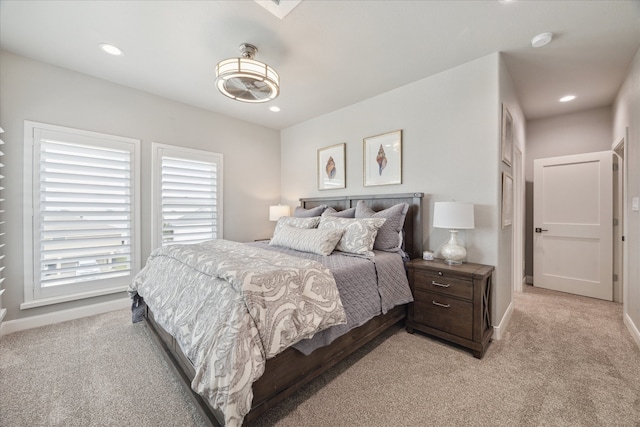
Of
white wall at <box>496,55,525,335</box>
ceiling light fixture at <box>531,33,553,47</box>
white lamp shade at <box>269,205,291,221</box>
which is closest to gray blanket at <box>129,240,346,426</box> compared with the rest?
white wall at <box>496,55,525,335</box>

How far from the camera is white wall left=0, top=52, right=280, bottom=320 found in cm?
246

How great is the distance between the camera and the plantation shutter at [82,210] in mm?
2590

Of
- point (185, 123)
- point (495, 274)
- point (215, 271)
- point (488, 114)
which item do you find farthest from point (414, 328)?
point (185, 123)

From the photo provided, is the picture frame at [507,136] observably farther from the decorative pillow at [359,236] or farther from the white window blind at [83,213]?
the white window blind at [83,213]

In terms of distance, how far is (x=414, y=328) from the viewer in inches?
95.7

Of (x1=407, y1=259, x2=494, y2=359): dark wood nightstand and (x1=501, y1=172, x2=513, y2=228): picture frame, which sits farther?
(x1=501, y1=172, x2=513, y2=228): picture frame

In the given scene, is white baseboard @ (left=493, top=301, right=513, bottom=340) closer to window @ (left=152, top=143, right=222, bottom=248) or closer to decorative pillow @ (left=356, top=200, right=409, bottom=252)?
decorative pillow @ (left=356, top=200, right=409, bottom=252)

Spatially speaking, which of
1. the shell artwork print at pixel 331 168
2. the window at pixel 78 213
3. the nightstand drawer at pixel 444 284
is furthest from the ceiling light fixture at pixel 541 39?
the window at pixel 78 213

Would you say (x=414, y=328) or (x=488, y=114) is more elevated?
(x=488, y=114)

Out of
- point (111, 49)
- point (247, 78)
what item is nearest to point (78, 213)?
point (111, 49)

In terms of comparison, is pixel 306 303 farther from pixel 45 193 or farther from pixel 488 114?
pixel 45 193

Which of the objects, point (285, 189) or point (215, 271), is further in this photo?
point (285, 189)

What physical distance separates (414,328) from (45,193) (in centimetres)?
399

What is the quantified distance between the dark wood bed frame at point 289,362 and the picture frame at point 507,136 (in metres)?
0.91
